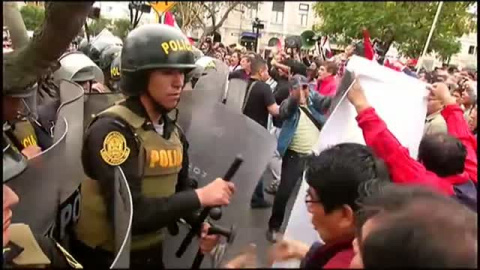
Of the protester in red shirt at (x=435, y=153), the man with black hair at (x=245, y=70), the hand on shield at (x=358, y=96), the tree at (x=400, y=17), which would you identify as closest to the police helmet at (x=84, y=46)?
the man with black hair at (x=245, y=70)

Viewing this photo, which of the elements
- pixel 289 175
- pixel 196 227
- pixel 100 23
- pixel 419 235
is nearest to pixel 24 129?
pixel 100 23

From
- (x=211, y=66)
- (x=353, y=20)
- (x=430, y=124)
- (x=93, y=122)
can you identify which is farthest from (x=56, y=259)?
(x=211, y=66)

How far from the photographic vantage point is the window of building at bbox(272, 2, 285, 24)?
1256mm

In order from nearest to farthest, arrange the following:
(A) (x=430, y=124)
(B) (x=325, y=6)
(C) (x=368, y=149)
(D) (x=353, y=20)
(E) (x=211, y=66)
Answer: (B) (x=325, y=6) → (D) (x=353, y=20) → (C) (x=368, y=149) → (A) (x=430, y=124) → (E) (x=211, y=66)

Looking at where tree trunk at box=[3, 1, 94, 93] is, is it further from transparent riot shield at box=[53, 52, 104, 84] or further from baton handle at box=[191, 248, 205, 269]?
transparent riot shield at box=[53, 52, 104, 84]

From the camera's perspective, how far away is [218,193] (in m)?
1.86

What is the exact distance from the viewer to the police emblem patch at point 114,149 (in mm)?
2033

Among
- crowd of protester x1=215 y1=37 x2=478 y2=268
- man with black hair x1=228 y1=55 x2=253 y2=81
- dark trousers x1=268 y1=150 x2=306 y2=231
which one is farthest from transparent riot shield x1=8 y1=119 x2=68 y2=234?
man with black hair x1=228 y1=55 x2=253 y2=81

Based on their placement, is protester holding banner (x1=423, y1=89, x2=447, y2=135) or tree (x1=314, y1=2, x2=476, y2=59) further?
protester holding banner (x1=423, y1=89, x2=447, y2=135)

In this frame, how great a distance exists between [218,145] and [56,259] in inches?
24.1

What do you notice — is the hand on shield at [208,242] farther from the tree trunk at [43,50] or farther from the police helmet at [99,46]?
the police helmet at [99,46]

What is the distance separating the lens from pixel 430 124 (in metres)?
3.22

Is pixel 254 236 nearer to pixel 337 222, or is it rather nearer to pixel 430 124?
pixel 337 222

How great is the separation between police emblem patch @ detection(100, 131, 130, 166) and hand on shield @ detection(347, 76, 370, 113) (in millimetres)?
770
